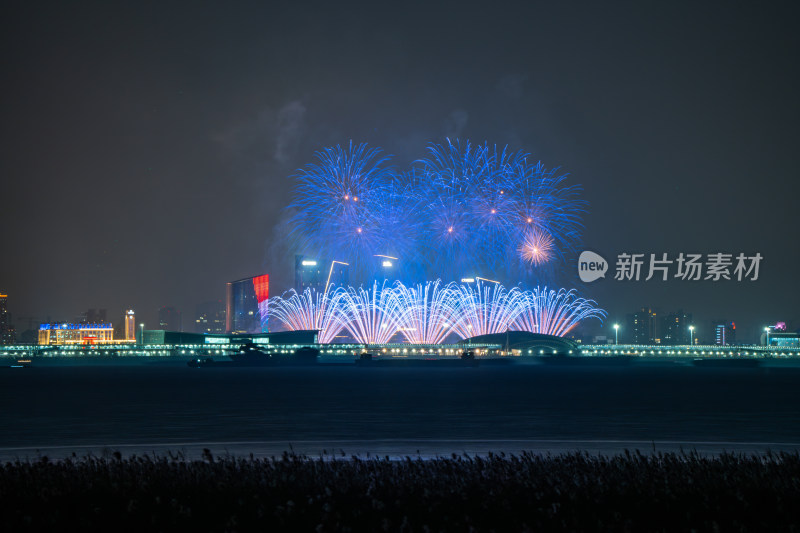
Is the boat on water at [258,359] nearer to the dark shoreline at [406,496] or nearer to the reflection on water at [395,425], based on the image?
the reflection on water at [395,425]

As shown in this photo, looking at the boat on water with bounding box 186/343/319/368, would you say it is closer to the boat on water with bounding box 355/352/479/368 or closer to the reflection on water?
the boat on water with bounding box 355/352/479/368

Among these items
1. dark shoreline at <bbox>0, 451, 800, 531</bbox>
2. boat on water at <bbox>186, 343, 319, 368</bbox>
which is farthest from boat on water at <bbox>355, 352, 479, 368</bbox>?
dark shoreline at <bbox>0, 451, 800, 531</bbox>

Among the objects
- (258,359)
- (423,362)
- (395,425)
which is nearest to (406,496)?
(395,425)

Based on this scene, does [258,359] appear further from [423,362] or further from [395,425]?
[395,425]

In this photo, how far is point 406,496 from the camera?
521 inches

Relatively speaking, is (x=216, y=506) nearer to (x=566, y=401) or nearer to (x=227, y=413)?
(x=227, y=413)

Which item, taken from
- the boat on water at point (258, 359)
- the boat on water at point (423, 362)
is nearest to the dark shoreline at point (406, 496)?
→ the boat on water at point (423, 362)

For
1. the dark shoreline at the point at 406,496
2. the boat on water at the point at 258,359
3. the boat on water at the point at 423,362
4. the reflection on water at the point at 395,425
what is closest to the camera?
the dark shoreline at the point at 406,496

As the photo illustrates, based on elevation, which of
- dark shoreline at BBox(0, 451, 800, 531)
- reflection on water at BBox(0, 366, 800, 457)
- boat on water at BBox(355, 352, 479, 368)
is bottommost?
boat on water at BBox(355, 352, 479, 368)

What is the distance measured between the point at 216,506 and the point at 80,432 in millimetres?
19539

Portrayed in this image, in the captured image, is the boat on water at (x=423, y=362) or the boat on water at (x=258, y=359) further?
the boat on water at (x=258, y=359)

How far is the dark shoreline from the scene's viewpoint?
11992 millimetres

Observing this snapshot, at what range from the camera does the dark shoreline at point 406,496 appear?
12.0 meters

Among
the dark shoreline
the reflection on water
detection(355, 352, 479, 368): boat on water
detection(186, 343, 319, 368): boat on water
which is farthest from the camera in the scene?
detection(186, 343, 319, 368): boat on water
